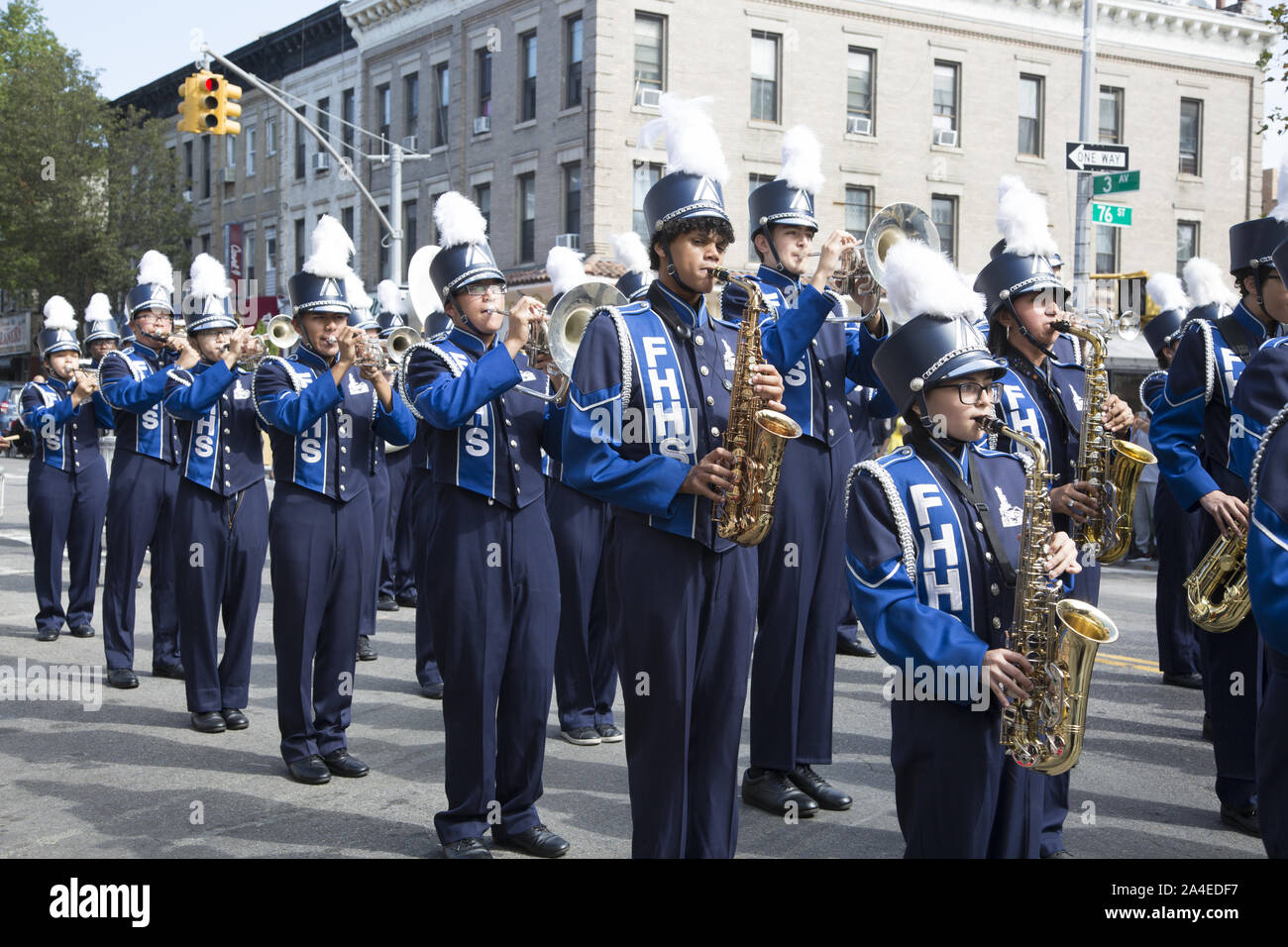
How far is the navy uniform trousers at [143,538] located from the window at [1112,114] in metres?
31.0

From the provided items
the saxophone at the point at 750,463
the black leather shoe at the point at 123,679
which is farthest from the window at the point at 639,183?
the saxophone at the point at 750,463

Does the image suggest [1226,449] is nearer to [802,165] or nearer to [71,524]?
[802,165]

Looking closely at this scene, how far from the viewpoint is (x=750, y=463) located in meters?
4.43

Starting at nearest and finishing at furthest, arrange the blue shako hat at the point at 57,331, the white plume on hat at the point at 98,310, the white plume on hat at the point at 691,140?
1. the white plume on hat at the point at 691,140
2. the blue shako hat at the point at 57,331
3. the white plume on hat at the point at 98,310

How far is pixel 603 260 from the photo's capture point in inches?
1166

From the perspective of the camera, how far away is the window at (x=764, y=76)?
Answer: 104ft

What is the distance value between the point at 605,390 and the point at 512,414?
1351 millimetres

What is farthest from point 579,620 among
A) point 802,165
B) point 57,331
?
point 57,331

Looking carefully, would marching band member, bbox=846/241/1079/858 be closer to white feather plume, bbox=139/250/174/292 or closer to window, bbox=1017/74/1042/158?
white feather plume, bbox=139/250/174/292

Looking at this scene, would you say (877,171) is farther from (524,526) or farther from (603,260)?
(524,526)

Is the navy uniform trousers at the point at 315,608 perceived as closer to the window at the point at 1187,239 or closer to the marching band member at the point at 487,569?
the marching band member at the point at 487,569

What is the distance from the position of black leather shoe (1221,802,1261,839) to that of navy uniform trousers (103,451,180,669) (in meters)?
6.82

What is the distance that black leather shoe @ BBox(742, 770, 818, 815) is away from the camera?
20.2 ft

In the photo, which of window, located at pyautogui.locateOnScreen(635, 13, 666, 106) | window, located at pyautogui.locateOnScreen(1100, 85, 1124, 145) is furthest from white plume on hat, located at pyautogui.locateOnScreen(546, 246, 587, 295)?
window, located at pyautogui.locateOnScreen(1100, 85, 1124, 145)
